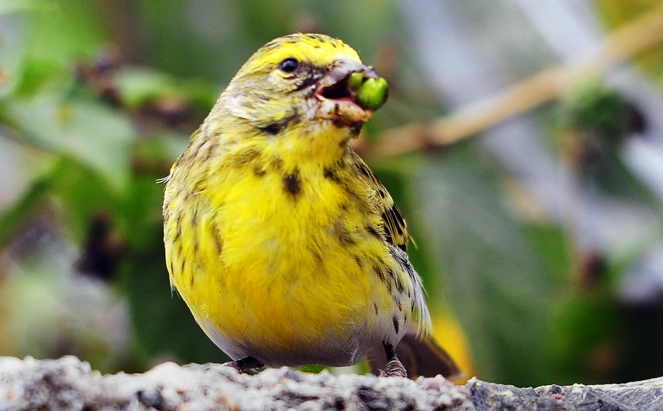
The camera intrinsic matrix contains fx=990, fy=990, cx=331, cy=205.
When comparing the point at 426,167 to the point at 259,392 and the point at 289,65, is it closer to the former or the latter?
the point at 289,65

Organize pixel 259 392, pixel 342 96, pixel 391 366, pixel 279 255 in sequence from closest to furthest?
pixel 259 392, pixel 279 255, pixel 342 96, pixel 391 366

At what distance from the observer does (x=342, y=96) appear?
7.19 feet

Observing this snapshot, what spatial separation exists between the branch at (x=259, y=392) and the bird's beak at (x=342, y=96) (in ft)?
1.92

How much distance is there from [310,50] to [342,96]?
0.14 meters

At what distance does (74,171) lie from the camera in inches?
125

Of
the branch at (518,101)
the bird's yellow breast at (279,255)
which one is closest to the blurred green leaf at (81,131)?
the bird's yellow breast at (279,255)

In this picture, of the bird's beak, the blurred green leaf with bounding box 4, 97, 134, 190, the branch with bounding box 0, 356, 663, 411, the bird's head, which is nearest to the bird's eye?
the bird's head

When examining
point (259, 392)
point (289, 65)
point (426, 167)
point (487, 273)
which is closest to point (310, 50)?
point (289, 65)

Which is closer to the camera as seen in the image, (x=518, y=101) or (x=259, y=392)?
(x=259, y=392)

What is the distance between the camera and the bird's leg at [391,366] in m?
2.28

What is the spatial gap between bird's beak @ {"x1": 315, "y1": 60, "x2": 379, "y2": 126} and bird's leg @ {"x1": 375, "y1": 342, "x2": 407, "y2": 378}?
22.7 inches

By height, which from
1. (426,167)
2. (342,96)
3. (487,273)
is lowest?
(342,96)

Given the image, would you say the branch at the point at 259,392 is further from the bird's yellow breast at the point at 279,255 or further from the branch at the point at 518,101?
the branch at the point at 518,101

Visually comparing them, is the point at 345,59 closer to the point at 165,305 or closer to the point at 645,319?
the point at 165,305
